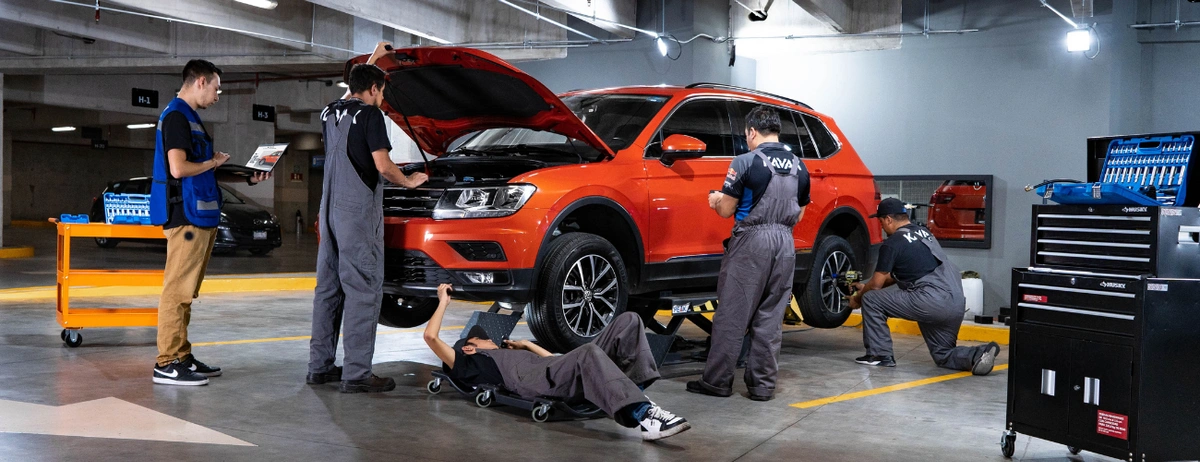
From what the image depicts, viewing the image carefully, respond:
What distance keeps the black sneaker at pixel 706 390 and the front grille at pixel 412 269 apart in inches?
61.3

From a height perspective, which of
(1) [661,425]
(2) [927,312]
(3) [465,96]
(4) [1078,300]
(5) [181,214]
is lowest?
(1) [661,425]

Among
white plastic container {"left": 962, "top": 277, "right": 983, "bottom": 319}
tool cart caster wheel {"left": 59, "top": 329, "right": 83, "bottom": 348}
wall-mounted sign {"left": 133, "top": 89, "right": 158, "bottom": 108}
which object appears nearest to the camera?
tool cart caster wheel {"left": 59, "top": 329, "right": 83, "bottom": 348}

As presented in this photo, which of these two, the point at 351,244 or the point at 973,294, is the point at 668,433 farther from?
the point at 973,294

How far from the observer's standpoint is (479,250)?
5.53m

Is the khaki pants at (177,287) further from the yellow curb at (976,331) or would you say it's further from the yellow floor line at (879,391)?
the yellow curb at (976,331)

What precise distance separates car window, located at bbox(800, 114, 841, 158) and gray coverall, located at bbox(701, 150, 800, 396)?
2201 mm

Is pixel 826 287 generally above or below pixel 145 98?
below

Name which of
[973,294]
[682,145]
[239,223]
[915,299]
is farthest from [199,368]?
[239,223]

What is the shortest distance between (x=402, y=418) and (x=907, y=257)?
4.21 m

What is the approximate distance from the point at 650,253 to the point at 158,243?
15813mm

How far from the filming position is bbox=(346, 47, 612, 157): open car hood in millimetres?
5645

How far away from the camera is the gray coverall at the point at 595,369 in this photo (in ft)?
14.5

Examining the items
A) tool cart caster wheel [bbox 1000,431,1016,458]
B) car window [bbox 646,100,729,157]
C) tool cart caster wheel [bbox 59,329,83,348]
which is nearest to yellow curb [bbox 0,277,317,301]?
tool cart caster wheel [bbox 59,329,83,348]

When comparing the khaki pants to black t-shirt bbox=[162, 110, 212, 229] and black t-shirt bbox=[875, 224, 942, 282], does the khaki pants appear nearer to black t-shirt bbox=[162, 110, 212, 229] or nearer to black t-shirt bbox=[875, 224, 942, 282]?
black t-shirt bbox=[162, 110, 212, 229]
